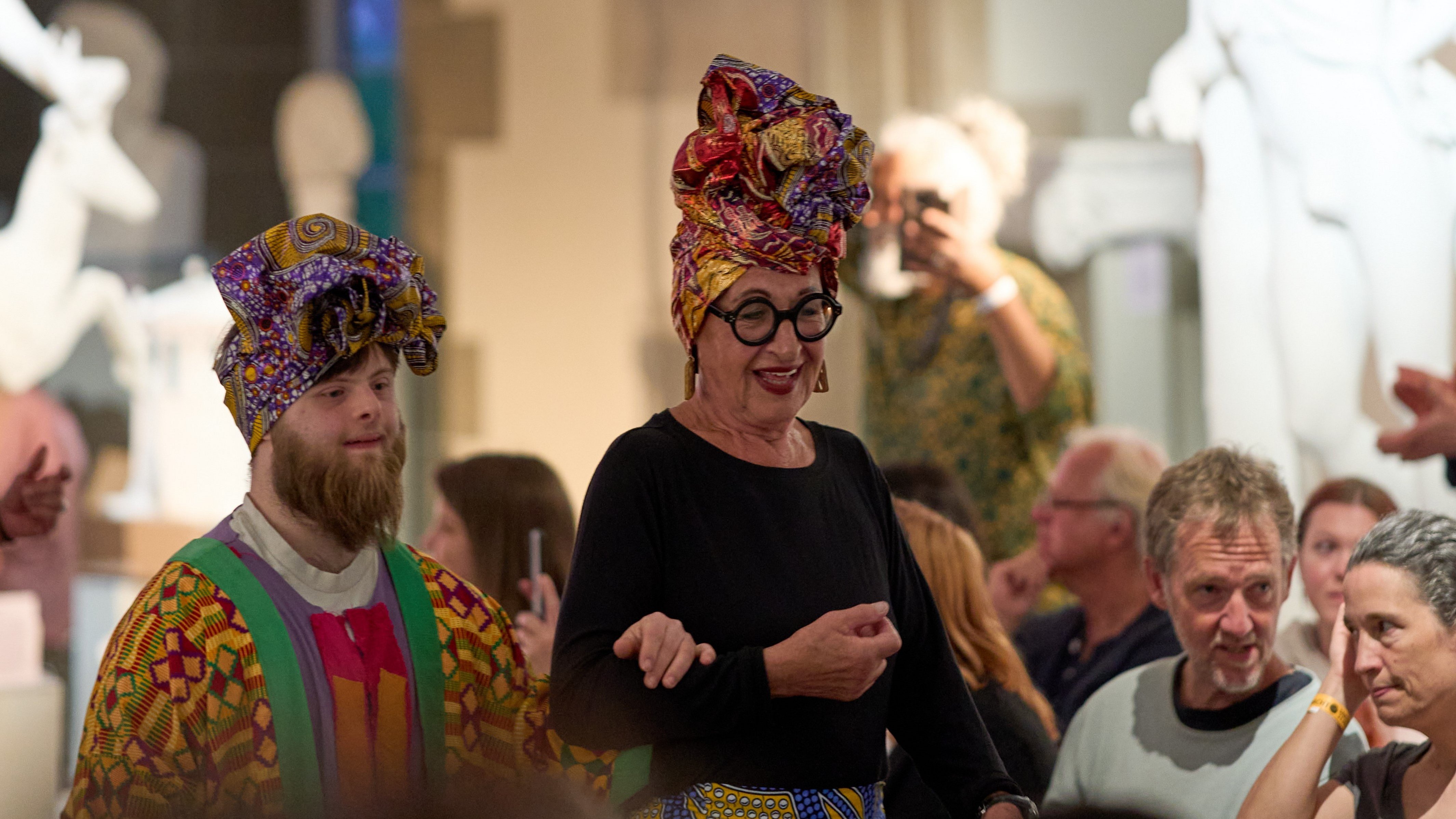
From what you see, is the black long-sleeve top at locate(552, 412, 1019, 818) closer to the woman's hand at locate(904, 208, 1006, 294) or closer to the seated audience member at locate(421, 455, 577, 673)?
the seated audience member at locate(421, 455, 577, 673)

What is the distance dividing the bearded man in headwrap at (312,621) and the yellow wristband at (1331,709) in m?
1.13

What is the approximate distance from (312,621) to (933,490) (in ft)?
7.00

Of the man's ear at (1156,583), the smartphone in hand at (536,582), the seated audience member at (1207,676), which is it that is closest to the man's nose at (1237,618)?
the seated audience member at (1207,676)

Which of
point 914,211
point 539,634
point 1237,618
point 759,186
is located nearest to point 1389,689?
point 1237,618

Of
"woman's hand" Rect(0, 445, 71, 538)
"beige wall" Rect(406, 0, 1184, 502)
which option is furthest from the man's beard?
"beige wall" Rect(406, 0, 1184, 502)

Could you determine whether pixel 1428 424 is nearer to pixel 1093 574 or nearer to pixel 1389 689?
pixel 1093 574

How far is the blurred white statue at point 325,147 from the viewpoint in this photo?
692 centimetres

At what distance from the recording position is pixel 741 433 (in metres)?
2.11

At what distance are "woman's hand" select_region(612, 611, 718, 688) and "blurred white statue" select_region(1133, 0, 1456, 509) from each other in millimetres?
3783

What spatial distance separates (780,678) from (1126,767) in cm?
109

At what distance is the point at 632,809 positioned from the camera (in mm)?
2025

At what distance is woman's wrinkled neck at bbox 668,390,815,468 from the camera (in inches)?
82.4

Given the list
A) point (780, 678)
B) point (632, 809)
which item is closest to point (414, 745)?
point (632, 809)

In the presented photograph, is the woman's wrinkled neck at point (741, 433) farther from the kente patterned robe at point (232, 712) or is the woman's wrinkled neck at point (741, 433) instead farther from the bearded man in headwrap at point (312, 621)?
the kente patterned robe at point (232, 712)
